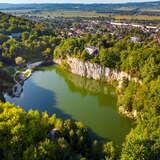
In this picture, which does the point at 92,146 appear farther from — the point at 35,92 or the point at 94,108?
the point at 35,92

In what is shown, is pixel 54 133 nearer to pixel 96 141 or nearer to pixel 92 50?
pixel 96 141

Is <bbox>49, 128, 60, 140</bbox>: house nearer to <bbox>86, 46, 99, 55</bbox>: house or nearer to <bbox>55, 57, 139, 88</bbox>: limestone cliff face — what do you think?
<bbox>55, 57, 139, 88</bbox>: limestone cliff face

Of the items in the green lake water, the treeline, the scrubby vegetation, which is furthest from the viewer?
the green lake water

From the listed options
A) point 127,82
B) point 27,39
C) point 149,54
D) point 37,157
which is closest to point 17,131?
point 37,157

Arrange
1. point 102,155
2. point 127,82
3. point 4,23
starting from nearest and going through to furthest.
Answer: point 102,155 < point 127,82 < point 4,23

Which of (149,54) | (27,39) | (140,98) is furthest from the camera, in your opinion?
(27,39)

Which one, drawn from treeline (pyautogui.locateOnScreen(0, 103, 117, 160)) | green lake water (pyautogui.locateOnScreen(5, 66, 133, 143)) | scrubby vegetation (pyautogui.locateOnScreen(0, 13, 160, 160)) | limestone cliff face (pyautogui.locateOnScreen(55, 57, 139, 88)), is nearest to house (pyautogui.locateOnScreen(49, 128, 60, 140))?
treeline (pyautogui.locateOnScreen(0, 103, 117, 160))
